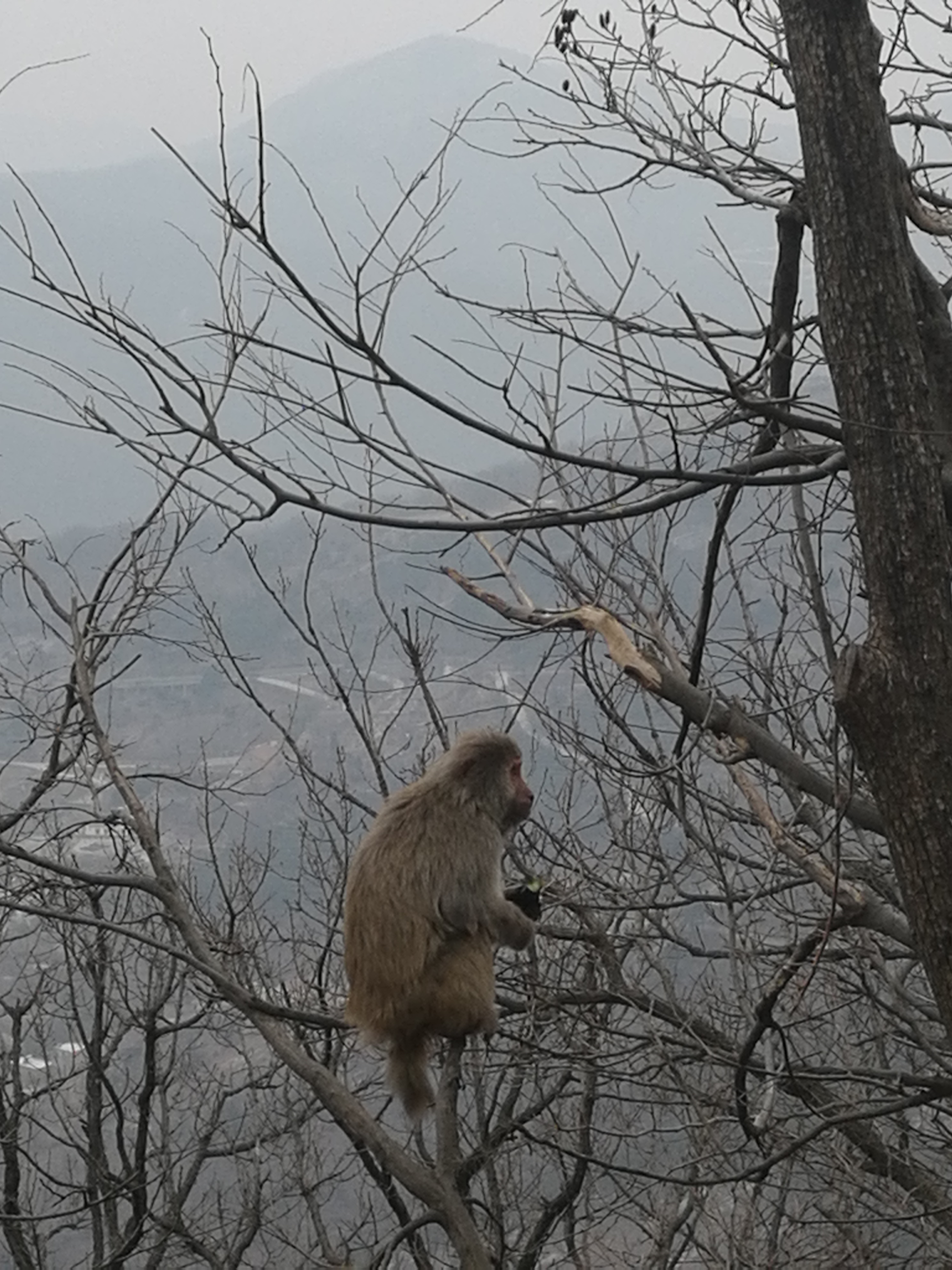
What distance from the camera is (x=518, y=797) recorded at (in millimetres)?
6578

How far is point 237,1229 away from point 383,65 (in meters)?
33.5

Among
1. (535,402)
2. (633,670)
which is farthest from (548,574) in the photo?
(633,670)

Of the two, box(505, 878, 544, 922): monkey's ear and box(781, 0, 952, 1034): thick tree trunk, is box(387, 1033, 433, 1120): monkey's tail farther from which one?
box(781, 0, 952, 1034): thick tree trunk

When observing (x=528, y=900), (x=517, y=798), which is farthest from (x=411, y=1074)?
(x=517, y=798)

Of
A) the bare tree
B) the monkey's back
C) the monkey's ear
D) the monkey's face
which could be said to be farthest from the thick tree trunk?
the monkey's face

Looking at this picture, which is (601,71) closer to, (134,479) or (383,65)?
(383,65)

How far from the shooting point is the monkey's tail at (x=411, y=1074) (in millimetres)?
6012

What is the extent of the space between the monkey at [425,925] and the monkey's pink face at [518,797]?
15 centimetres

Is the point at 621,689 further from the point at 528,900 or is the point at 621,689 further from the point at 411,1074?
the point at 411,1074

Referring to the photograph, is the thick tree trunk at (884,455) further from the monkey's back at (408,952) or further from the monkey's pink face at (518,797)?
the monkey's pink face at (518,797)

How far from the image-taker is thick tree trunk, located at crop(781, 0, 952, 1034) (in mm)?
3660

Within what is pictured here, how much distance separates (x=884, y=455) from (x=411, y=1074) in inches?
146

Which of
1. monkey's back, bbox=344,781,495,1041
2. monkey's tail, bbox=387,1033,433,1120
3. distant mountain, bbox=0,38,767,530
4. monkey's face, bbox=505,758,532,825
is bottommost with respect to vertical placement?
monkey's tail, bbox=387,1033,433,1120

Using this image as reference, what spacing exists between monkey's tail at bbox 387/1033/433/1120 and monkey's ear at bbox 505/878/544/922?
0.79 metres
